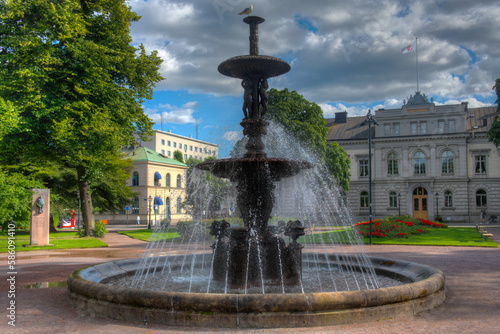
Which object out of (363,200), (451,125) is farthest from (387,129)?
(363,200)

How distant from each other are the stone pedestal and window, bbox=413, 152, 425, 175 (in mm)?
44235

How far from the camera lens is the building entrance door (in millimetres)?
51531

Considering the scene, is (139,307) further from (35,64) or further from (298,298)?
(35,64)

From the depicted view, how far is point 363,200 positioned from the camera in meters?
54.5

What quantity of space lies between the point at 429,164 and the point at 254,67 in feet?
156

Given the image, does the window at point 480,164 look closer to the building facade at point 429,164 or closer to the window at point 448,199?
the building facade at point 429,164

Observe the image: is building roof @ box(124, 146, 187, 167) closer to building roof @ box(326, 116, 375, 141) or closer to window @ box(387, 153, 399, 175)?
building roof @ box(326, 116, 375, 141)

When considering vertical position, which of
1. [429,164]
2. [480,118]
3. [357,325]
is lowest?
[357,325]

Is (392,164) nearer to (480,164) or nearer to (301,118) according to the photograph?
(480,164)

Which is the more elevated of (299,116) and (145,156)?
(299,116)

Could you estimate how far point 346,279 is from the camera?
386 inches

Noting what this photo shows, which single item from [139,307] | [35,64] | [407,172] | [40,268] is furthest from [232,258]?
[407,172]

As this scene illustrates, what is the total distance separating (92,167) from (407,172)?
40.2 metres

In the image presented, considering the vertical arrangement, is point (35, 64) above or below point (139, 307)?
above
